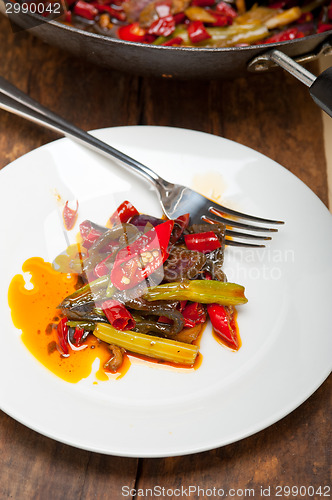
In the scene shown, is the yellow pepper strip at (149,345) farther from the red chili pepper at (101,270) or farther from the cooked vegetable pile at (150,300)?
the red chili pepper at (101,270)

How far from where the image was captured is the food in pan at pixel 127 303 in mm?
1782

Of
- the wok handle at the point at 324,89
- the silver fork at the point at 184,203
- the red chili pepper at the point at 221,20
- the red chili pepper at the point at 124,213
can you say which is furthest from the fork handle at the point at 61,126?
the red chili pepper at the point at 221,20

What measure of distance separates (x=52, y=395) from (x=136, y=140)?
112 cm

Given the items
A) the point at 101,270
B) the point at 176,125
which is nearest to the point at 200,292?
the point at 101,270

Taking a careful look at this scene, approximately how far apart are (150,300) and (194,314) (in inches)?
6.4

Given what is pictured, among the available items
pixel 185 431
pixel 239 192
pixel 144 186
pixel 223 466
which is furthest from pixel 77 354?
pixel 239 192

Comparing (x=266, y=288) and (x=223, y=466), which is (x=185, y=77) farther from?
(x=223, y=466)

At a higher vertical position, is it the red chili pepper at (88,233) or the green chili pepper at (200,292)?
the red chili pepper at (88,233)

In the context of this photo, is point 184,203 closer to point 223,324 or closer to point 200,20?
point 223,324

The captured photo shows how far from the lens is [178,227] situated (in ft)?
6.58

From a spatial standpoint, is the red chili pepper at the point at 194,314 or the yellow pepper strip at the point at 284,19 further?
the yellow pepper strip at the point at 284,19

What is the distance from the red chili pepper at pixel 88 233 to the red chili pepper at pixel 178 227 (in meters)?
0.27

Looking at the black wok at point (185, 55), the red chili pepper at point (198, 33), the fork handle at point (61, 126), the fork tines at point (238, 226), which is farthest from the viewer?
the red chili pepper at point (198, 33)

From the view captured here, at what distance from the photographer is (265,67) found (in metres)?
2.08
